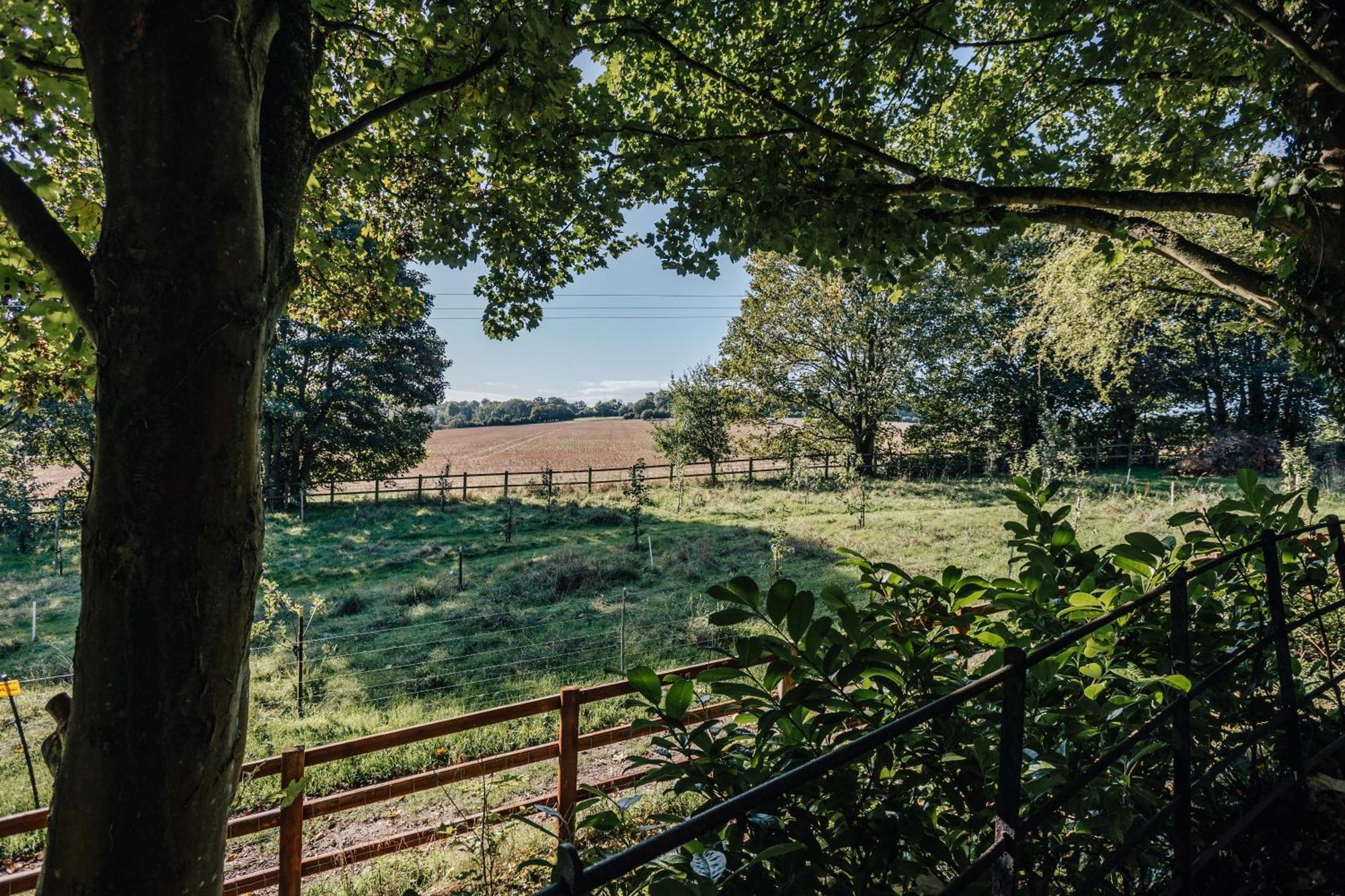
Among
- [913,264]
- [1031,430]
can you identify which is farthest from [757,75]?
[1031,430]

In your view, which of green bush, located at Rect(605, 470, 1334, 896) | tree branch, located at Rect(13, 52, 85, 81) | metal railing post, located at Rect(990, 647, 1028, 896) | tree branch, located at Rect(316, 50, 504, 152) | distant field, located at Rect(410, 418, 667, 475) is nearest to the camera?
metal railing post, located at Rect(990, 647, 1028, 896)

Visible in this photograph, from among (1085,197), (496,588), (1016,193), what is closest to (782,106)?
(1016,193)

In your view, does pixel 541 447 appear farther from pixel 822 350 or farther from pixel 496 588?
pixel 496 588

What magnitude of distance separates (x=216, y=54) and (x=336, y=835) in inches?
242

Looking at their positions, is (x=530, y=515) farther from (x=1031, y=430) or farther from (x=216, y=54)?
(x=1031, y=430)

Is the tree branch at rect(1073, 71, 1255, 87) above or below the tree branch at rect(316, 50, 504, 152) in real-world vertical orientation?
above

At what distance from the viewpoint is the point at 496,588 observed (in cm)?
1193

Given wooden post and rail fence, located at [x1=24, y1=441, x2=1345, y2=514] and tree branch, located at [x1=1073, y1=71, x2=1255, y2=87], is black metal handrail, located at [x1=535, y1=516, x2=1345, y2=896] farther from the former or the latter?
wooden post and rail fence, located at [x1=24, y1=441, x2=1345, y2=514]

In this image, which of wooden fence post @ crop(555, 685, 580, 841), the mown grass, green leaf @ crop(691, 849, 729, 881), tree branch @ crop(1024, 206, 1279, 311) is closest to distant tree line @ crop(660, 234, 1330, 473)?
the mown grass

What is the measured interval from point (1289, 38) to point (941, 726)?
3.39m

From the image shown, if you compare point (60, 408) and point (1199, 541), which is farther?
point (60, 408)

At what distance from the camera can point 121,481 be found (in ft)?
4.77

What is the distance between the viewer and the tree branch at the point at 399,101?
238cm

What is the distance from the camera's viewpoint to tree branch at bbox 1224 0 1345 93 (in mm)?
2555
